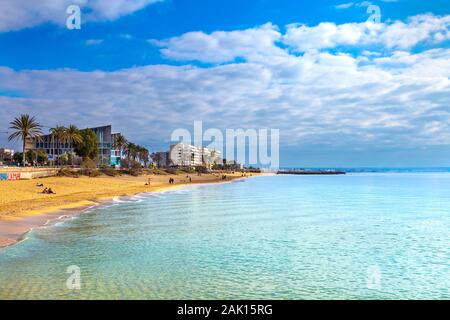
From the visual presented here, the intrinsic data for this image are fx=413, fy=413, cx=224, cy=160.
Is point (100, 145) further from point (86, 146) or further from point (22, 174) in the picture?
point (22, 174)

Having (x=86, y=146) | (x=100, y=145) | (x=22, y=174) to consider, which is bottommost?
(x=22, y=174)

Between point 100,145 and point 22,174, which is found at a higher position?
point 100,145

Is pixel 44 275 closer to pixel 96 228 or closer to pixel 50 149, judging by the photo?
pixel 96 228

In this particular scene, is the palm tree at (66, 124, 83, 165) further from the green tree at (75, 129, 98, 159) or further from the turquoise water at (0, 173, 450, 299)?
the turquoise water at (0, 173, 450, 299)

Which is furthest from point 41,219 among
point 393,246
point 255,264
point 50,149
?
point 50,149

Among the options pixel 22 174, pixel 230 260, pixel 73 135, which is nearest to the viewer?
pixel 230 260

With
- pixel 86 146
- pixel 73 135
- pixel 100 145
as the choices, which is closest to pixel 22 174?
pixel 73 135

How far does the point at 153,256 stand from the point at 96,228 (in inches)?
349

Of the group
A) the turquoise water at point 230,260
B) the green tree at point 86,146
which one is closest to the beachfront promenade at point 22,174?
the turquoise water at point 230,260

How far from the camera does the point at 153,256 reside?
18016 millimetres

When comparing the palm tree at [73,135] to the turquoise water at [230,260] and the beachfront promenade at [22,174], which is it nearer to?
the beachfront promenade at [22,174]

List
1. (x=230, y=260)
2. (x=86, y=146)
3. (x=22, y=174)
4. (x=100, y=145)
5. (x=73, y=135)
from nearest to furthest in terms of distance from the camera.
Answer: (x=230, y=260) → (x=22, y=174) → (x=73, y=135) → (x=86, y=146) → (x=100, y=145)

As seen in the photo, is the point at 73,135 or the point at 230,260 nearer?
the point at 230,260

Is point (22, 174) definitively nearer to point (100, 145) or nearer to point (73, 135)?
point (73, 135)
